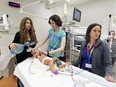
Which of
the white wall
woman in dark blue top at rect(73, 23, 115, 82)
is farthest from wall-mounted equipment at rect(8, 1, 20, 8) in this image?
woman in dark blue top at rect(73, 23, 115, 82)

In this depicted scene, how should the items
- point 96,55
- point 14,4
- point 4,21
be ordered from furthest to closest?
1. point 14,4
2. point 4,21
3. point 96,55

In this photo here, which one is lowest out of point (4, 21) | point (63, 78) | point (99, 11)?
point (63, 78)

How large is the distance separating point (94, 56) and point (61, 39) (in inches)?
26.1

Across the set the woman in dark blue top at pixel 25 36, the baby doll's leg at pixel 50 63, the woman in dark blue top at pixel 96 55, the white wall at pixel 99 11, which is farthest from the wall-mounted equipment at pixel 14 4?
the woman in dark blue top at pixel 96 55

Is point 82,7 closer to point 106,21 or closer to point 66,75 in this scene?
point 106,21

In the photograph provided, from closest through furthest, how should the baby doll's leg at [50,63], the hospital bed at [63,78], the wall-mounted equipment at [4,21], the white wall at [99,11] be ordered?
1. the hospital bed at [63,78]
2. the baby doll's leg at [50,63]
3. the wall-mounted equipment at [4,21]
4. the white wall at [99,11]

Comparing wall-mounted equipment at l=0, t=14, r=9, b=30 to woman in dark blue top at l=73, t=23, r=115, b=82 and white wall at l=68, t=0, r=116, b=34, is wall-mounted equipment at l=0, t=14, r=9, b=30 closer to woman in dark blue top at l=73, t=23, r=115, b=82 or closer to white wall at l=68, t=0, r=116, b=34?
woman in dark blue top at l=73, t=23, r=115, b=82

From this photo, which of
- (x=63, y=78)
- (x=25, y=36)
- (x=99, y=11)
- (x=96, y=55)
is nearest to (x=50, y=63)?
(x=63, y=78)

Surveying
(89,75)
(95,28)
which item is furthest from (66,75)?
(95,28)

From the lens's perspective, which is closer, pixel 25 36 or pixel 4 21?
pixel 25 36

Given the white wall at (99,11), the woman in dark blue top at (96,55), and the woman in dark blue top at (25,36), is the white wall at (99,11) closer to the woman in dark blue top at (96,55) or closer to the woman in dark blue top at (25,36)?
the woman in dark blue top at (96,55)

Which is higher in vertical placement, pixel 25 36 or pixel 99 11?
pixel 99 11

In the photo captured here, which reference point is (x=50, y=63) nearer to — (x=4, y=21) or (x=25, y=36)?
(x=25, y=36)

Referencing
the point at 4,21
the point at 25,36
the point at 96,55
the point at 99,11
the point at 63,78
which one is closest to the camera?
the point at 63,78
